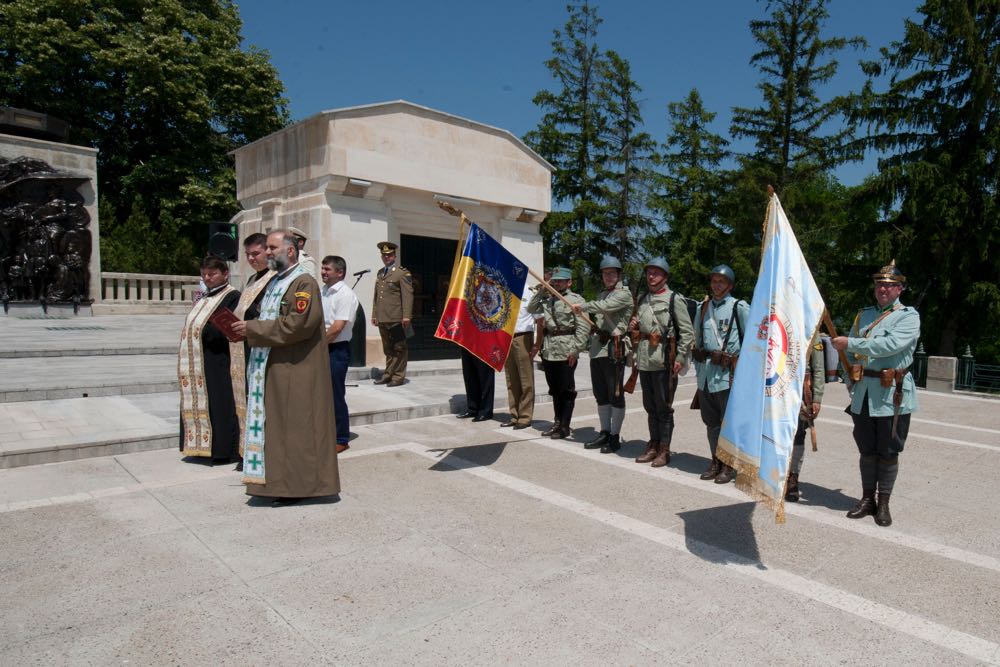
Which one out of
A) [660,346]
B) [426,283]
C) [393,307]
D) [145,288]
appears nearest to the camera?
[660,346]

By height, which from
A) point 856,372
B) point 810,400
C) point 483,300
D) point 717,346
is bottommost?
point 810,400

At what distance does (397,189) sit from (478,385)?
579 centimetres

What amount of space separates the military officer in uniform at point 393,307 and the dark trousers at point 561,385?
330 centimetres

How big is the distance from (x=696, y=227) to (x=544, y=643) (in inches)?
1046

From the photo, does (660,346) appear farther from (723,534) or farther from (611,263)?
(723,534)

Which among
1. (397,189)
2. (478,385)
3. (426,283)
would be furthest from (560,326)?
(426,283)

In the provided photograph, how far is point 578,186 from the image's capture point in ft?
94.9

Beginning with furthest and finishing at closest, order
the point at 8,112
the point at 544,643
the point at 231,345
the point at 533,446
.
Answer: the point at 8,112, the point at 533,446, the point at 231,345, the point at 544,643

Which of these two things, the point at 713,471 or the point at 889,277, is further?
the point at 713,471

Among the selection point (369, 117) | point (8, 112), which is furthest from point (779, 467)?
point (8, 112)

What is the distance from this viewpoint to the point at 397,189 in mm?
12758

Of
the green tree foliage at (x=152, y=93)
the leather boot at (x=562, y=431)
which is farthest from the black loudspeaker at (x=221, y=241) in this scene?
the green tree foliage at (x=152, y=93)

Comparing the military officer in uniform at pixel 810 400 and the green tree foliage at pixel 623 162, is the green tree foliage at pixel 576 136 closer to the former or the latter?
the green tree foliage at pixel 623 162

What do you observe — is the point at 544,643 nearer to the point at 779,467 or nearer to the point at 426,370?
the point at 779,467
